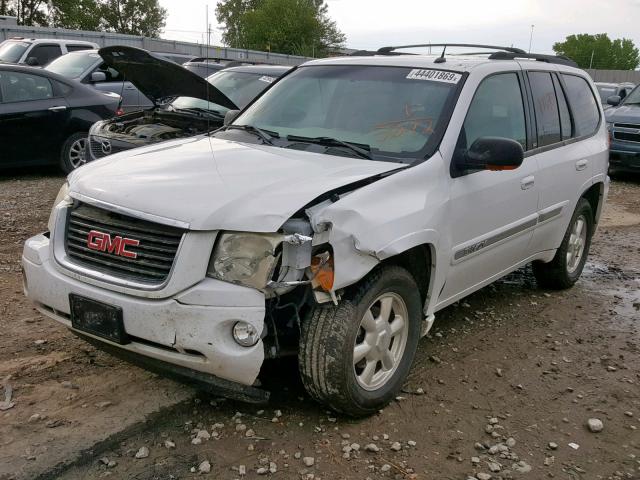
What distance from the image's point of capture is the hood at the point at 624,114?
38.7ft

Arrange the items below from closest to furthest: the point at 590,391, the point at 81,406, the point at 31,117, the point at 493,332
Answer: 1. the point at 81,406
2. the point at 590,391
3. the point at 493,332
4. the point at 31,117

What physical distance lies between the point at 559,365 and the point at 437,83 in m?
1.96

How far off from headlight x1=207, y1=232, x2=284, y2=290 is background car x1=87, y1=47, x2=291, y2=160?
10.3 ft

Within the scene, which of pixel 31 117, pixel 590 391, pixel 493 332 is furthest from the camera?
pixel 31 117

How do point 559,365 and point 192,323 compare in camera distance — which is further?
point 559,365

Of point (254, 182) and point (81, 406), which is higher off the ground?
point (254, 182)

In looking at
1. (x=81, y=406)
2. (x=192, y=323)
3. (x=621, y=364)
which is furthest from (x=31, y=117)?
(x=621, y=364)

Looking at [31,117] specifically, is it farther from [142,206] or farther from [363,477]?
[363,477]

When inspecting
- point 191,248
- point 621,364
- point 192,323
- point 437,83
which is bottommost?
point 621,364

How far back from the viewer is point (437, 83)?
414 centimetres

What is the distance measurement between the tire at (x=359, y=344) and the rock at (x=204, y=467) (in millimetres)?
578

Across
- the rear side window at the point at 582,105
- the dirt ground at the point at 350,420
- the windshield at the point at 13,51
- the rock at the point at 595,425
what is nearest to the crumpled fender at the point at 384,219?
the dirt ground at the point at 350,420

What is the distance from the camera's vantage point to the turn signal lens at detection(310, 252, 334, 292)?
3.06 m

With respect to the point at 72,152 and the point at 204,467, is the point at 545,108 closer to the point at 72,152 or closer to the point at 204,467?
the point at 204,467
